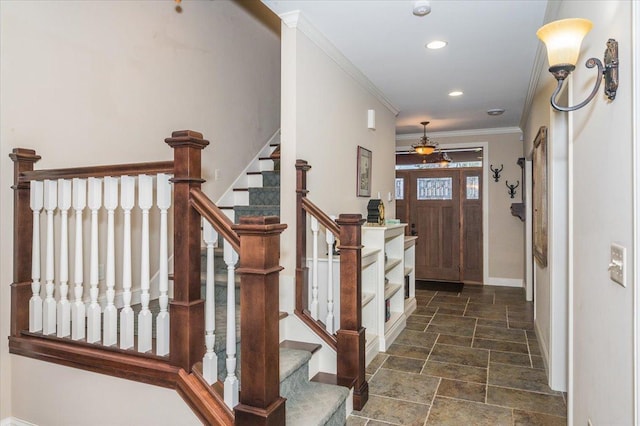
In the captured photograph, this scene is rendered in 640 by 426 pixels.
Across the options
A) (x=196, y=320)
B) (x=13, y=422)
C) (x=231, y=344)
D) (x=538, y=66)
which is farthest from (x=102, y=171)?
(x=538, y=66)

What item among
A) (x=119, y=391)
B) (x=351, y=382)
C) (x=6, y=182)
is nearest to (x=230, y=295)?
(x=119, y=391)

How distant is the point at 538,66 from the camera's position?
3.84m

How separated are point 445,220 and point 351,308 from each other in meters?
5.35

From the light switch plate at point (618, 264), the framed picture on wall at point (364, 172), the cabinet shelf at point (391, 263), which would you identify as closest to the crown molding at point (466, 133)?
the framed picture on wall at point (364, 172)

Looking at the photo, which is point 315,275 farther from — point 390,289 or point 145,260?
point 390,289

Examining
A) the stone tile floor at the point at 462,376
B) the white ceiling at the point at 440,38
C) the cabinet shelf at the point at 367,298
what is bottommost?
the stone tile floor at the point at 462,376

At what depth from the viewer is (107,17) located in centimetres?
278

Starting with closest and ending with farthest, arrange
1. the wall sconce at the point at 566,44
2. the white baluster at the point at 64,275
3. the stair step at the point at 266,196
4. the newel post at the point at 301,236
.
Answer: the wall sconce at the point at 566,44, the white baluster at the point at 64,275, the newel post at the point at 301,236, the stair step at the point at 266,196

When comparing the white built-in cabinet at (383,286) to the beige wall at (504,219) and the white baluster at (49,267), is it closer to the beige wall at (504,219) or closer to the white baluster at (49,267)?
the white baluster at (49,267)

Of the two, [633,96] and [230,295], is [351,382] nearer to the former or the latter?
[230,295]

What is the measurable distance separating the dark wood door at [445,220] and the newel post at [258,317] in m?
6.36

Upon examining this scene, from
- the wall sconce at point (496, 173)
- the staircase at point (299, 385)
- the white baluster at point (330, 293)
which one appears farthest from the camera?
the wall sconce at point (496, 173)

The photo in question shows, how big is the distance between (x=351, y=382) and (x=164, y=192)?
1702 mm

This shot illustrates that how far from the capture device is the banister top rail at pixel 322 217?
9.40ft
